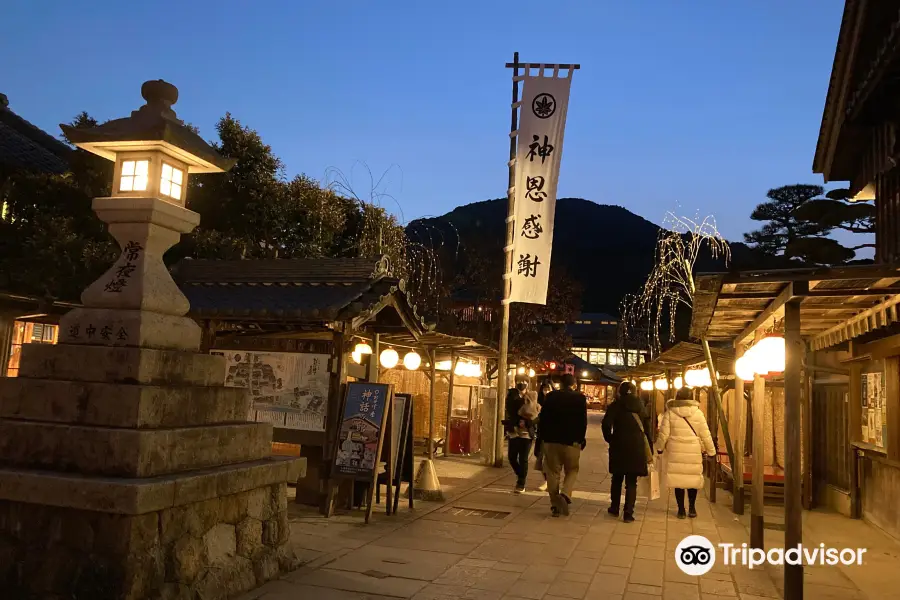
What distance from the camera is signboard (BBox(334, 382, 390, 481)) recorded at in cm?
898

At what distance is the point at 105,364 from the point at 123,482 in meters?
1.14

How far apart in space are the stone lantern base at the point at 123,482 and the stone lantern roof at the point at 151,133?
181 centimetres

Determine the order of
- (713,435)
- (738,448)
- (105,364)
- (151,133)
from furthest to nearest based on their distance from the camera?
(713,435)
(738,448)
(151,133)
(105,364)

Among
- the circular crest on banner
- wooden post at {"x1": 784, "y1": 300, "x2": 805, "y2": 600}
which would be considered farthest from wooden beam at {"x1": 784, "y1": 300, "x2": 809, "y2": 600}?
the circular crest on banner

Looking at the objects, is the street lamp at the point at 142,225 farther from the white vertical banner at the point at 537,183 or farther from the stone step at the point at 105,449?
the white vertical banner at the point at 537,183

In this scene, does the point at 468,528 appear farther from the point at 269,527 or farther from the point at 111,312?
the point at 111,312

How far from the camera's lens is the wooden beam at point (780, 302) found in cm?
580

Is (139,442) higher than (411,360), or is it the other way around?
(411,360)

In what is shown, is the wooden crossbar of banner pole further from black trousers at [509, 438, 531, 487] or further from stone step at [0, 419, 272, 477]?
stone step at [0, 419, 272, 477]

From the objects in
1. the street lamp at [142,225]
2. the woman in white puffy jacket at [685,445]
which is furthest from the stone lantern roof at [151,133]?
the woman in white puffy jacket at [685,445]

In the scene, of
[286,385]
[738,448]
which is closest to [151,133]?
[286,385]

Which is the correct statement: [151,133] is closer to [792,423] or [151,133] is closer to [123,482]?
[123,482]

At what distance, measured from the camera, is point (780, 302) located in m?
6.28

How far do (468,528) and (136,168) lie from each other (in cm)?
593
